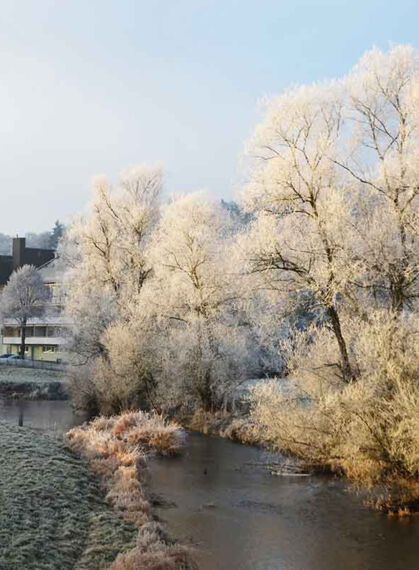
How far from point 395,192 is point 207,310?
1492 centimetres

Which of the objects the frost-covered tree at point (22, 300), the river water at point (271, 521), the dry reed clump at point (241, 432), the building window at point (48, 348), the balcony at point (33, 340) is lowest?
the river water at point (271, 521)

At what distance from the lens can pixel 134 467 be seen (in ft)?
60.5

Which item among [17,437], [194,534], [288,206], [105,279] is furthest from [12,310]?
[194,534]

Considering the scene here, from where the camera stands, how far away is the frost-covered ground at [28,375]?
158 ft

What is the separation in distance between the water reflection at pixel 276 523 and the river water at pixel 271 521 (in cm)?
2

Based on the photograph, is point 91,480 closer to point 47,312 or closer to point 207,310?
point 207,310

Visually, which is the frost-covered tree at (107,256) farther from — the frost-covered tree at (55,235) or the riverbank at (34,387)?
the frost-covered tree at (55,235)

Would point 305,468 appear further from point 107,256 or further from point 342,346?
point 107,256

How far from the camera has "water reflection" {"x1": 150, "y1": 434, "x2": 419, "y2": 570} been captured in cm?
1228

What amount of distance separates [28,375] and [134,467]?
35732 millimetres

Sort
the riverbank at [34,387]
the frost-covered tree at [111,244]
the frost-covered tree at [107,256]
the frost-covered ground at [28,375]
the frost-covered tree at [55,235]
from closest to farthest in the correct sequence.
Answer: the frost-covered tree at [107,256] < the frost-covered tree at [111,244] < the riverbank at [34,387] < the frost-covered ground at [28,375] < the frost-covered tree at [55,235]

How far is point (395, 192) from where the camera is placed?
701 inches

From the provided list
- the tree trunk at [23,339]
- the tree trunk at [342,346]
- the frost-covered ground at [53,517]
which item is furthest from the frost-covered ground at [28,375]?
the tree trunk at [342,346]

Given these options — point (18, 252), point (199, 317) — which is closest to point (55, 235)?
point (18, 252)
